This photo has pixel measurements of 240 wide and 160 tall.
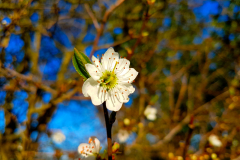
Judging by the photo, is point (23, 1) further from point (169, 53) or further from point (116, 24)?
point (169, 53)

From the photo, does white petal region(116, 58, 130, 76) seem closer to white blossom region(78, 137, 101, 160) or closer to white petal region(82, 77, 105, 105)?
white petal region(82, 77, 105, 105)

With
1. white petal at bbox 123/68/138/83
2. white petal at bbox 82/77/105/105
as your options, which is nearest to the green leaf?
white petal at bbox 82/77/105/105

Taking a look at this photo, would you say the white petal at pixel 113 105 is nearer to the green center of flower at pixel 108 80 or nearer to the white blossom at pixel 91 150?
the green center of flower at pixel 108 80

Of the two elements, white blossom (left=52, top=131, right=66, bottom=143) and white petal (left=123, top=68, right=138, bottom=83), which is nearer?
white petal (left=123, top=68, right=138, bottom=83)

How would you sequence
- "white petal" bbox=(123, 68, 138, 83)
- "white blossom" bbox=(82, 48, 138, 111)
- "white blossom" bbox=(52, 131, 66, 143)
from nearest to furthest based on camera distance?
"white blossom" bbox=(82, 48, 138, 111), "white petal" bbox=(123, 68, 138, 83), "white blossom" bbox=(52, 131, 66, 143)

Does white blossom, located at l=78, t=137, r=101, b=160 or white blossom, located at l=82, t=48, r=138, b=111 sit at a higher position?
white blossom, located at l=82, t=48, r=138, b=111

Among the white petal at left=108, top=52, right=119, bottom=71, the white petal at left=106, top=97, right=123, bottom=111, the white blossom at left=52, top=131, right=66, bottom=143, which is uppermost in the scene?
the white blossom at left=52, top=131, right=66, bottom=143

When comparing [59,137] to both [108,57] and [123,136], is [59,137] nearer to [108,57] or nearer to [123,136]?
[123,136]

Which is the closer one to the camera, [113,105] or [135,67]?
[113,105]

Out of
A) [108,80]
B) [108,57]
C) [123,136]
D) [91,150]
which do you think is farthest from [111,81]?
[123,136]
